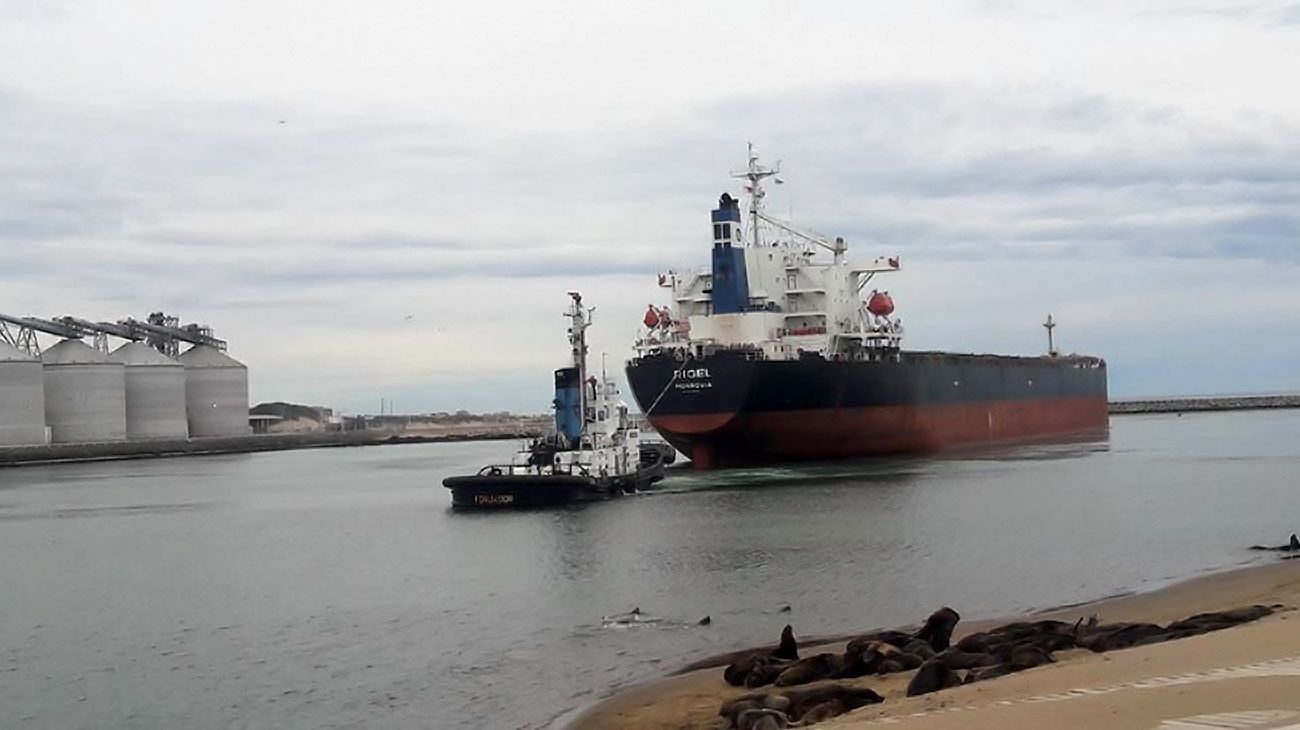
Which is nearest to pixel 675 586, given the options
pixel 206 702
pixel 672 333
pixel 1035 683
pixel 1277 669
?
pixel 206 702

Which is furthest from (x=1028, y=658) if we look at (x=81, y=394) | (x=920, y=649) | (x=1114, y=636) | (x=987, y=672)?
(x=81, y=394)

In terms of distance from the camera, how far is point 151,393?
7762cm

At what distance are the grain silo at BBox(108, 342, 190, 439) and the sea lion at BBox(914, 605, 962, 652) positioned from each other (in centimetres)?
7119

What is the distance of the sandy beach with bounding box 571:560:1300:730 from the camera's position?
727 centimetres

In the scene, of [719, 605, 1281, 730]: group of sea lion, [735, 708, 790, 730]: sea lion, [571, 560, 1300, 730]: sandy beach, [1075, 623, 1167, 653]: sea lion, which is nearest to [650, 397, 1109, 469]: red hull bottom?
[571, 560, 1300, 730]: sandy beach

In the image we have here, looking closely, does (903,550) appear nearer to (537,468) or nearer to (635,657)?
(635,657)

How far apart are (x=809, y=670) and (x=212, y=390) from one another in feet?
253

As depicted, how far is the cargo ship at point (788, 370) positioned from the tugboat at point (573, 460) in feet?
13.2

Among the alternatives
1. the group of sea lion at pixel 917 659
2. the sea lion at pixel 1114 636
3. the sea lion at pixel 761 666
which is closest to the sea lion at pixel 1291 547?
the group of sea lion at pixel 917 659

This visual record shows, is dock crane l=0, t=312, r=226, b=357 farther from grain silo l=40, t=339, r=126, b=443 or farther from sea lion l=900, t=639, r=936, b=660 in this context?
sea lion l=900, t=639, r=936, b=660

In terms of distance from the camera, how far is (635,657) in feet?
47.8

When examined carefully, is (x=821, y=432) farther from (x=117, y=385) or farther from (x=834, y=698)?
(x=117, y=385)

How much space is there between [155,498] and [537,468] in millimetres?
17515

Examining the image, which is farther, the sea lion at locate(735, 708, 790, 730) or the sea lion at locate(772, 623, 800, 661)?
the sea lion at locate(772, 623, 800, 661)
